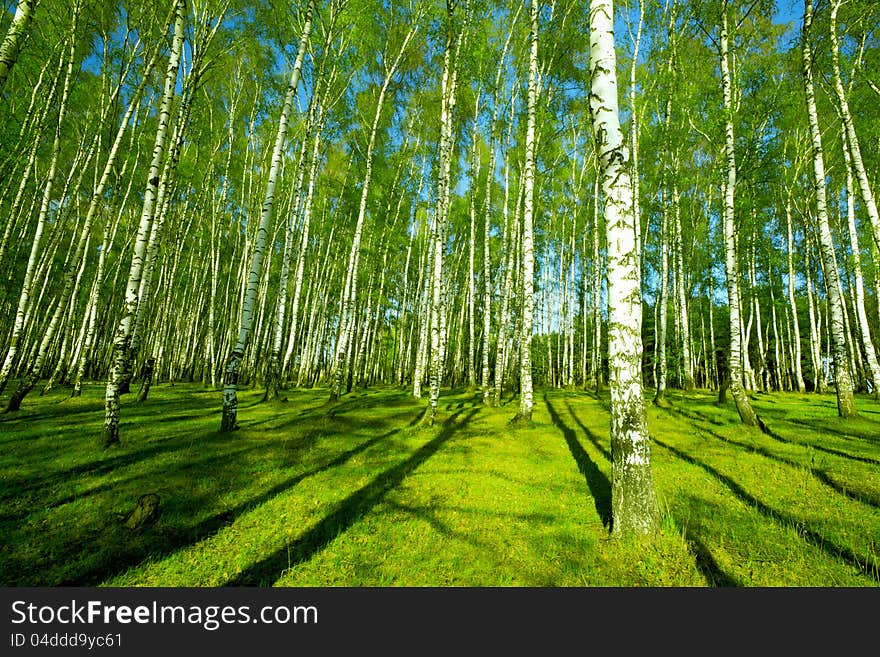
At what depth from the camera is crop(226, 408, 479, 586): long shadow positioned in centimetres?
328

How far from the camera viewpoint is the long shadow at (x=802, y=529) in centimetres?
331

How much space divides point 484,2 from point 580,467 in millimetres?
14543

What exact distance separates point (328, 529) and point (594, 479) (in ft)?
13.7

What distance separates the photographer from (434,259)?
47.6ft

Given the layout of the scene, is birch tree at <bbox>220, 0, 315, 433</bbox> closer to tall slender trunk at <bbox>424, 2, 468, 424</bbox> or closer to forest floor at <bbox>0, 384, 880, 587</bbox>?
forest floor at <bbox>0, 384, 880, 587</bbox>

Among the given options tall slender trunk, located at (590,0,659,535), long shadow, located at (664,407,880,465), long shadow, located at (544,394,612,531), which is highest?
tall slender trunk, located at (590,0,659,535)

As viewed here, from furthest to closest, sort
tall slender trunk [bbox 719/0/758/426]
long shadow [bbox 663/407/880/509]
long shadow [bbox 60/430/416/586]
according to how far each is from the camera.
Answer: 1. tall slender trunk [bbox 719/0/758/426]
2. long shadow [bbox 663/407/880/509]
3. long shadow [bbox 60/430/416/586]

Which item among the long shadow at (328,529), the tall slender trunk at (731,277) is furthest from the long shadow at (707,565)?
the tall slender trunk at (731,277)

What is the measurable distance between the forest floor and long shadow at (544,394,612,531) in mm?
39

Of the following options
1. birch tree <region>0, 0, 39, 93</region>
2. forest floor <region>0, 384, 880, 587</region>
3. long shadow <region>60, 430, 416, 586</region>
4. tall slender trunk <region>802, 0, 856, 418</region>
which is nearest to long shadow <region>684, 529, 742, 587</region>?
forest floor <region>0, 384, 880, 587</region>

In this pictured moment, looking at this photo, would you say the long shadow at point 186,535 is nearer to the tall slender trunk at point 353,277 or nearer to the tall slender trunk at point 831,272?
the tall slender trunk at point 353,277

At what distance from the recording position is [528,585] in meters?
3.16

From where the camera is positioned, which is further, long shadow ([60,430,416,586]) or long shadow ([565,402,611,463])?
long shadow ([565,402,611,463])

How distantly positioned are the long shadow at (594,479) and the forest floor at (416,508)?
1.5 inches
